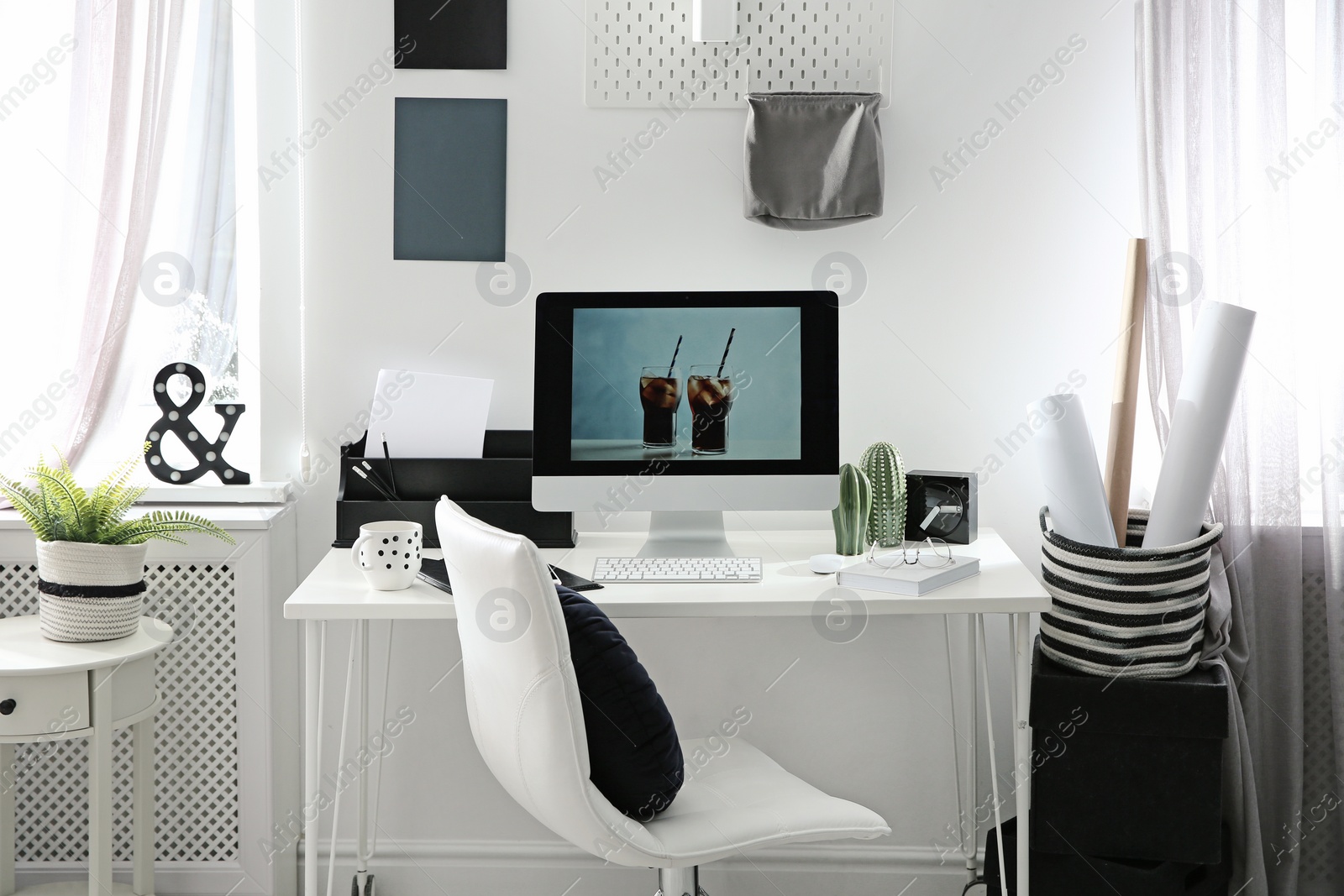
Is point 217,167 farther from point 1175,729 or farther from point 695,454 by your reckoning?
point 1175,729

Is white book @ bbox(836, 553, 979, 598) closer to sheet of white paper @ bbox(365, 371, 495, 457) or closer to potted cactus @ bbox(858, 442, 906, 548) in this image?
potted cactus @ bbox(858, 442, 906, 548)

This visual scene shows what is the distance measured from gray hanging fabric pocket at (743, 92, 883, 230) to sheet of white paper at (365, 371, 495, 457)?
68 cm

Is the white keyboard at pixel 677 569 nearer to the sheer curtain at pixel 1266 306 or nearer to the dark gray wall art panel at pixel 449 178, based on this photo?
the dark gray wall art panel at pixel 449 178

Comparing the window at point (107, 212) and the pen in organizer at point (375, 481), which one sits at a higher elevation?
the window at point (107, 212)

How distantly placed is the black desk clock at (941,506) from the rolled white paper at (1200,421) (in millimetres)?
311

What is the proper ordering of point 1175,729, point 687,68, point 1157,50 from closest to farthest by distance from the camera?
1. point 1175,729
2. point 1157,50
3. point 687,68

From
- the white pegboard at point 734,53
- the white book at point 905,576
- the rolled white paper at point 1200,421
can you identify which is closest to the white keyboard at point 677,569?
the white book at point 905,576

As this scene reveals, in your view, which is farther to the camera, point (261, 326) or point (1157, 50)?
point (261, 326)

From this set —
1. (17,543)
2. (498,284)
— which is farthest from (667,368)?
(17,543)

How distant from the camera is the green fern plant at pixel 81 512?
1709mm

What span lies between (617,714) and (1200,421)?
3.74 ft

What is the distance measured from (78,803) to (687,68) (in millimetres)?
1904

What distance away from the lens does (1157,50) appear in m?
1.88

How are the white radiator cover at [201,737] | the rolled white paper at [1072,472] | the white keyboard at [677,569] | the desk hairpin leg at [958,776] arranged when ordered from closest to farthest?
1. the white keyboard at [677,569]
2. the rolled white paper at [1072,472]
3. the white radiator cover at [201,737]
4. the desk hairpin leg at [958,776]
